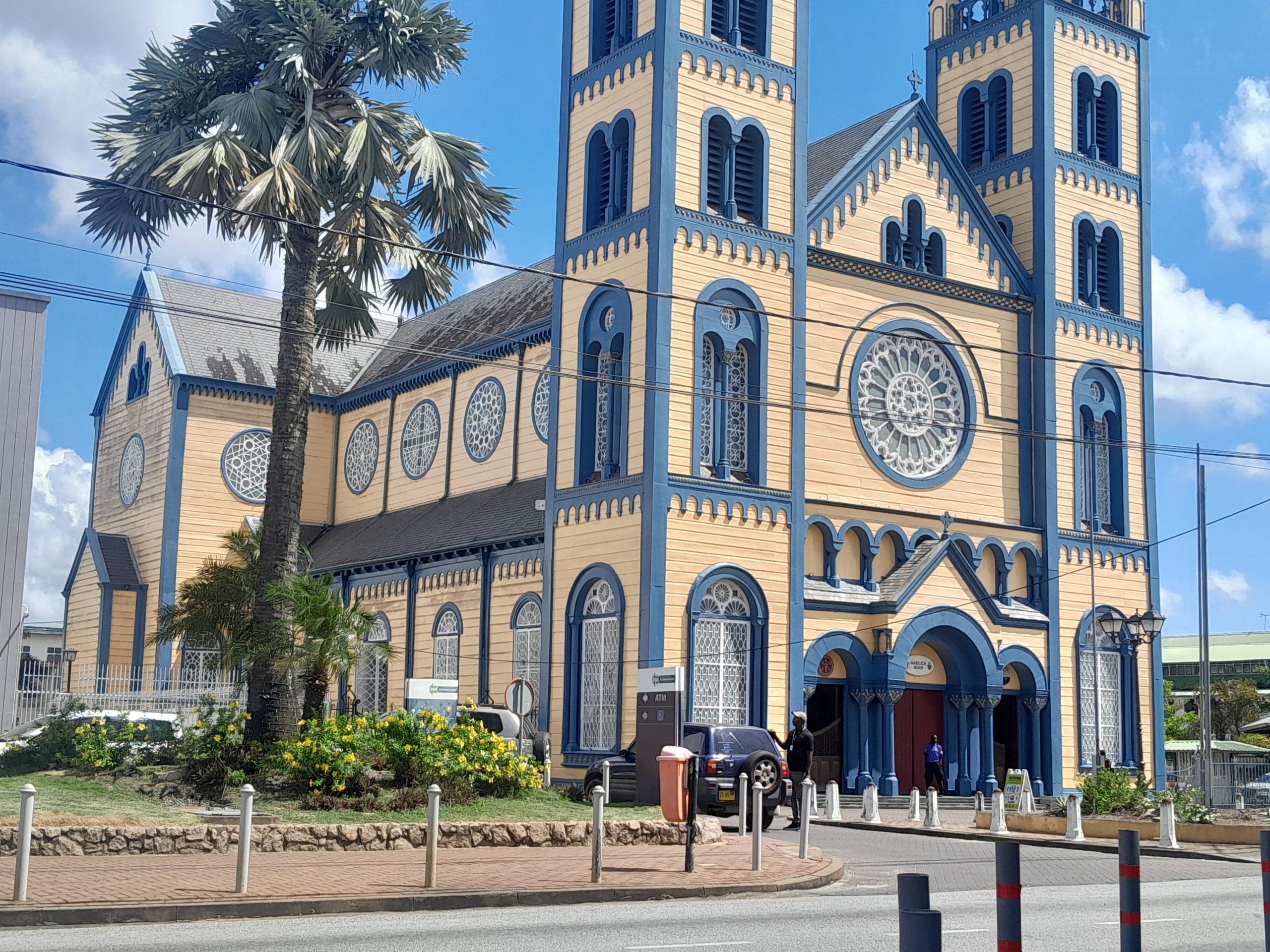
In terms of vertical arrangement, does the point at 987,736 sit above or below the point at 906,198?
below

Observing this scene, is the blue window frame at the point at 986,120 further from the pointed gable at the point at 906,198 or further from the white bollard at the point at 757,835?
the white bollard at the point at 757,835

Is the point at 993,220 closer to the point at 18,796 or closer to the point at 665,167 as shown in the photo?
the point at 665,167

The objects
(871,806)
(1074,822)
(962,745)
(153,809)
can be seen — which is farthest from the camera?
(962,745)

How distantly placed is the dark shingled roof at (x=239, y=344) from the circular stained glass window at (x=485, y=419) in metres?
5.16

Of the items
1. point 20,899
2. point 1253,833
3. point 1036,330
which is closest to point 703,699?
point 1253,833

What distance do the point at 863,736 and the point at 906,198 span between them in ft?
43.0

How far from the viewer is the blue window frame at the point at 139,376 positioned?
4975 cm

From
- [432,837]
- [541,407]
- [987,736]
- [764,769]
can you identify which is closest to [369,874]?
[432,837]

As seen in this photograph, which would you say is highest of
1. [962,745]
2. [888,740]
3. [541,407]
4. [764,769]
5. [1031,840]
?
[541,407]

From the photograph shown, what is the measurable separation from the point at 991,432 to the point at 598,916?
2656 cm

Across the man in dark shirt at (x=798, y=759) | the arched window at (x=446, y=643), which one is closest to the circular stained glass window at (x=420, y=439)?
the arched window at (x=446, y=643)

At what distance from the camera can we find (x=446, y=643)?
128ft

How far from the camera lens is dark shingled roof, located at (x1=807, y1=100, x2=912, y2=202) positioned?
37.6 meters

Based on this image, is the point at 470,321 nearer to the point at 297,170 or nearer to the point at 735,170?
the point at 735,170
